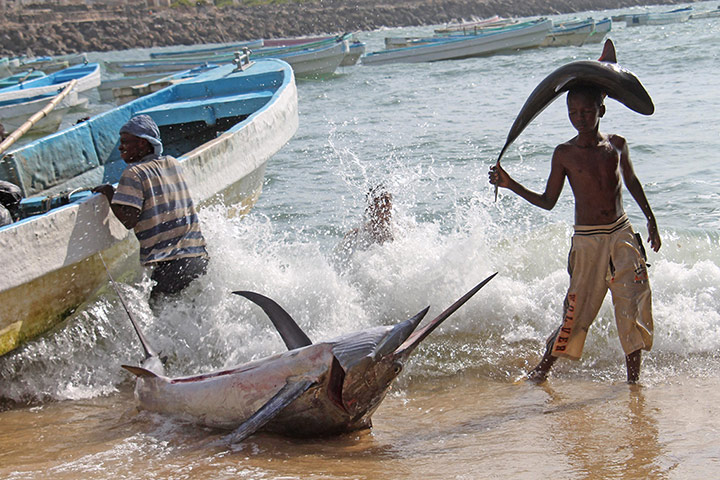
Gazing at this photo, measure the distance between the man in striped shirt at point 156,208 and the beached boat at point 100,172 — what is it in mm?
367

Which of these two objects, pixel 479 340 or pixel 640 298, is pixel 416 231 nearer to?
pixel 479 340

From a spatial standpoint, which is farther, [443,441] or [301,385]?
[443,441]

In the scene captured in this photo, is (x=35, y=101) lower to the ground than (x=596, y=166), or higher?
higher

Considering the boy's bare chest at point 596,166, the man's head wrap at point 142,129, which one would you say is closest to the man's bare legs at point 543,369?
the boy's bare chest at point 596,166

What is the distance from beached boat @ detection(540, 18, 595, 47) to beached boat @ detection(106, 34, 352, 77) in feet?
27.3

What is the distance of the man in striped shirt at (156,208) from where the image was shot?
193 inches

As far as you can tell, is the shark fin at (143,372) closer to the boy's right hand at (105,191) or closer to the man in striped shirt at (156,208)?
the man in striped shirt at (156,208)

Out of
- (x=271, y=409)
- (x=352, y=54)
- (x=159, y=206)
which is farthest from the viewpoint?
(x=352, y=54)

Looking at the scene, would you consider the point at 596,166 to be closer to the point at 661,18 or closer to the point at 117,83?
the point at 117,83

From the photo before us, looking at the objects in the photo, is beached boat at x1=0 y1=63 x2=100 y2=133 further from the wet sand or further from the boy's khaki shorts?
the boy's khaki shorts

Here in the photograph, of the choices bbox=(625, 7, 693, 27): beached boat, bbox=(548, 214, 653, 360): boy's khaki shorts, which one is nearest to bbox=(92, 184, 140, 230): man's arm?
bbox=(548, 214, 653, 360): boy's khaki shorts

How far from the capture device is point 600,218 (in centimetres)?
421

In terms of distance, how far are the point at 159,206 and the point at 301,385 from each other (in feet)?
6.69

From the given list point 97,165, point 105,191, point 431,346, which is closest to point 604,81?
point 431,346
